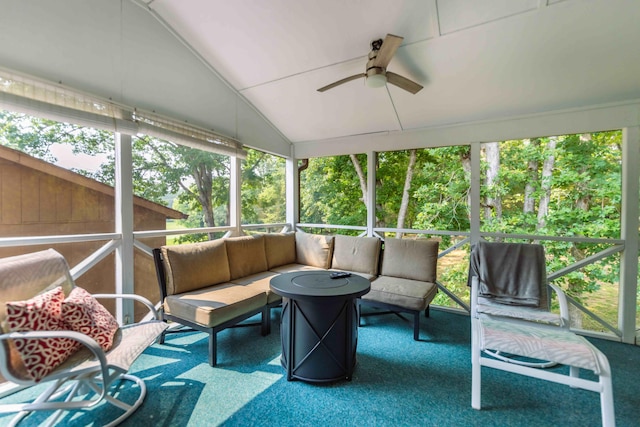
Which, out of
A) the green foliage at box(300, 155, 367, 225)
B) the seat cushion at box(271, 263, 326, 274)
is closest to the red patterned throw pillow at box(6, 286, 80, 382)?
the seat cushion at box(271, 263, 326, 274)

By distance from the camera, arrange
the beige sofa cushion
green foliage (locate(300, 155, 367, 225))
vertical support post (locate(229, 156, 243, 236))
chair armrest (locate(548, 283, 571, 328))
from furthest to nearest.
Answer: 1. green foliage (locate(300, 155, 367, 225))
2. vertical support post (locate(229, 156, 243, 236))
3. the beige sofa cushion
4. chair armrest (locate(548, 283, 571, 328))

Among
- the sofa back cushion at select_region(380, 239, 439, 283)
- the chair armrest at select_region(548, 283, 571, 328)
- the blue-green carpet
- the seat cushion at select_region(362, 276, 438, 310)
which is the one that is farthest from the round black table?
the chair armrest at select_region(548, 283, 571, 328)

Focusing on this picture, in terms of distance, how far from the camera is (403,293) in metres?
2.95

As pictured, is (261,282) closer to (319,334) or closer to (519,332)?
(319,334)

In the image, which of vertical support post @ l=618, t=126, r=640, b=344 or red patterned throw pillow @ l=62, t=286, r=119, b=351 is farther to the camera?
vertical support post @ l=618, t=126, r=640, b=344

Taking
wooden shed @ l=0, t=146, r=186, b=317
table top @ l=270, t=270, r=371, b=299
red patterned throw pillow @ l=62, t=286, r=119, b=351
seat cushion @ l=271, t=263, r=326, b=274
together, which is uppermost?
wooden shed @ l=0, t=146, r=186, b=317

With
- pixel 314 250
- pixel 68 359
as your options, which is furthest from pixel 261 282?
pixel 68 359

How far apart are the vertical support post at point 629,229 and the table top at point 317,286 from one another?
2882 mm

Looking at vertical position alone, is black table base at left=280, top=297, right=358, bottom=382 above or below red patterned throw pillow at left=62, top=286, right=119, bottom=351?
below

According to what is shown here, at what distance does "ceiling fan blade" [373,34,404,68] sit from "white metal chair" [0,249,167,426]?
2.75 metres

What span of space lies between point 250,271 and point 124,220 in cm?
148

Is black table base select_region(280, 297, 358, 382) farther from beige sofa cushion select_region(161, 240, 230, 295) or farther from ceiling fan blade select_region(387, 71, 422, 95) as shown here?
ceiling fan blade select_region(387, 71, 422, 95)

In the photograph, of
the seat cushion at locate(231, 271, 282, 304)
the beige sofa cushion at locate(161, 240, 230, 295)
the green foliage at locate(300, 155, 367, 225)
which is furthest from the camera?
the green foliage at locate(300, 155, 367, 225)

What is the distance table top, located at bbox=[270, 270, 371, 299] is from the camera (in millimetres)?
2049
